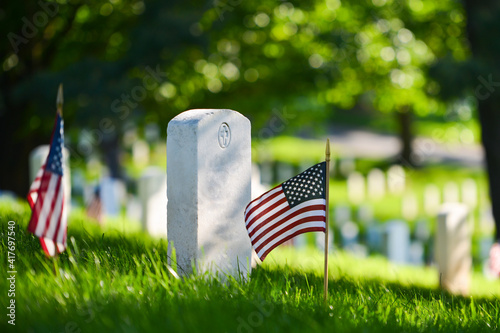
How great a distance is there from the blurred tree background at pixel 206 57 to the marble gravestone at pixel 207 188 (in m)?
5.26

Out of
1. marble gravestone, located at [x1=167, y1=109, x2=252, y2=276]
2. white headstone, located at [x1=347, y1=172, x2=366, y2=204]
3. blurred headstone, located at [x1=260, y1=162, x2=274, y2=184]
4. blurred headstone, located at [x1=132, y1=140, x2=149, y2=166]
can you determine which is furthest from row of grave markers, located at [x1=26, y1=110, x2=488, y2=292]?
blurred headstone, located at [x1=132, y1=140, x2=149, y2=166]

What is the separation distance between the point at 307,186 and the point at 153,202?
4.67 m

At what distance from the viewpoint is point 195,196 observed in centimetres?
420

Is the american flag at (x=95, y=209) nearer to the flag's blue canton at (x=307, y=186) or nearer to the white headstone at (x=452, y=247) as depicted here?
the white headstone at (x=452, y=247)

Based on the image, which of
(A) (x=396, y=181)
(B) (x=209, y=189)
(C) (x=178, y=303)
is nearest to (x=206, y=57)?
(B) (x=209, y=189)

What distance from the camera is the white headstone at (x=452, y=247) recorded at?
729 centimetres

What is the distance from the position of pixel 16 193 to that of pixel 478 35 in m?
8.58

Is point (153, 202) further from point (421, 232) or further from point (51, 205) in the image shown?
point (421, 232)

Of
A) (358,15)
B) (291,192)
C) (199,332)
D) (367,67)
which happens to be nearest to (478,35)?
(358,15)

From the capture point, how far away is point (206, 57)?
36.2 ft

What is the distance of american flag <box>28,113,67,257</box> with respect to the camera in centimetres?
402

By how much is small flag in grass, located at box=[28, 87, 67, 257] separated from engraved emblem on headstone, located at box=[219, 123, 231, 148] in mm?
1100

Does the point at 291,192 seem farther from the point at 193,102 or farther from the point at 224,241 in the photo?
the point at 193,102

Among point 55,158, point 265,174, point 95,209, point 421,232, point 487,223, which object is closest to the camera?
point 55,158
